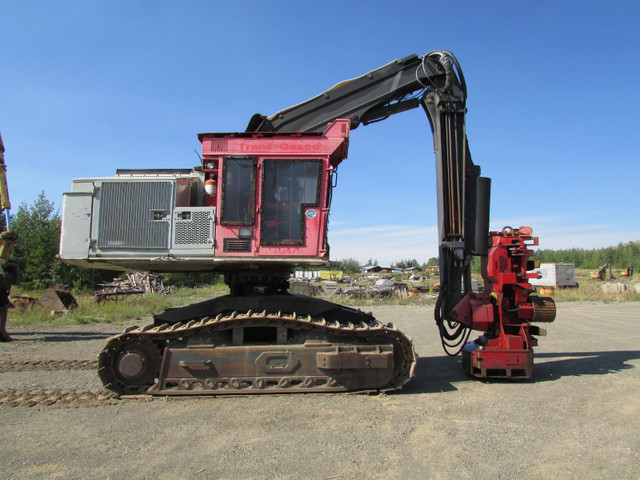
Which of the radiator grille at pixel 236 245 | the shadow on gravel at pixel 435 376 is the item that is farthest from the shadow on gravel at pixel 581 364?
the radiator grille at pixel 236 245

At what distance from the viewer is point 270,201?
6.55 meters

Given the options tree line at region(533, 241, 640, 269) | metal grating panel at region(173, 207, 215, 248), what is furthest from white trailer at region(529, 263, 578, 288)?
tree line at region(533, 241, 640, 269)

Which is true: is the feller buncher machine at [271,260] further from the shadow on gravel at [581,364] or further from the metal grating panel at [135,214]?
the shadow on gravel at [581,364]

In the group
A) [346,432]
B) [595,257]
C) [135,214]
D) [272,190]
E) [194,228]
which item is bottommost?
[346,432]

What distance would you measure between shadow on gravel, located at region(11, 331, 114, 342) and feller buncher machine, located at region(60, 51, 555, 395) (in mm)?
6423

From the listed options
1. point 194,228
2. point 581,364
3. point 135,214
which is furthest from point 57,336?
point 581,364

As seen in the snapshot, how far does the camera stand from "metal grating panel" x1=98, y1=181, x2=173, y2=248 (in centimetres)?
656

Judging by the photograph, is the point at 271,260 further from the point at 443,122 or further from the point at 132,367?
the point at 443,122

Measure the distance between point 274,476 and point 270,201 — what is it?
389 centimetres

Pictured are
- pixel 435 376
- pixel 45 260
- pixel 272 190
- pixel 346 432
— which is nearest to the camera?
pixel 346 432

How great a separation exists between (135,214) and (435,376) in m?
5.68

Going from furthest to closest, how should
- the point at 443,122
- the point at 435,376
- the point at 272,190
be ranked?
the point at 443,122 → the point at 435,376 → the point at 272,190

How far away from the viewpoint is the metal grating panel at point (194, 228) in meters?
6.48

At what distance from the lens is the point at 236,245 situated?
6453 mm
